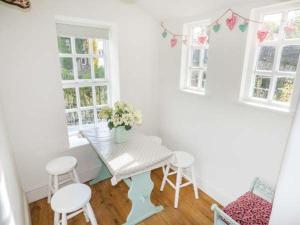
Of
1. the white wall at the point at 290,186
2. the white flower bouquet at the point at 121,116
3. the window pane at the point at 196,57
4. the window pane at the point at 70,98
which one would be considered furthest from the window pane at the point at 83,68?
the white wall at the point at 290,186

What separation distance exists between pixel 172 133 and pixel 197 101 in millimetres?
746

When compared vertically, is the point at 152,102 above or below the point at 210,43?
below

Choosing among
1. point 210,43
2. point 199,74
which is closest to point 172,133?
point 199,74

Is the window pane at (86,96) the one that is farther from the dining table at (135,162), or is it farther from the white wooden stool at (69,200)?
the white wooden stool at (69,200)

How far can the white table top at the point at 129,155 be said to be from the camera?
1.64 m

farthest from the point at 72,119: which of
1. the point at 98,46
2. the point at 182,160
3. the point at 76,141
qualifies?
the point at 182,160

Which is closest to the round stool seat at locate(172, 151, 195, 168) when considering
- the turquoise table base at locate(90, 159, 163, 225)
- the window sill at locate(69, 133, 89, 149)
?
the turquoise table base at locate(90, 159, 163, 225)

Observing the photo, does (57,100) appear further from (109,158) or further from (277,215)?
(277,215)

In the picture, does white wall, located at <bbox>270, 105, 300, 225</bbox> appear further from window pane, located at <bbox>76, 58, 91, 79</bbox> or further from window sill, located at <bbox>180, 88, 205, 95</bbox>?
window pane, located at <bbox>76, 58, 91, 79</bbox>

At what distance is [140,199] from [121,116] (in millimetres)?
913

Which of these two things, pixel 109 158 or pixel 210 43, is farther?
pixel 210 43

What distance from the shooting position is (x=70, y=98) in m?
2.47

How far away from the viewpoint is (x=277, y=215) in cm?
54

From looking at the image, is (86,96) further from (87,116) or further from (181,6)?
(181,6)
